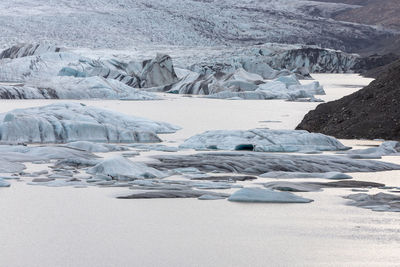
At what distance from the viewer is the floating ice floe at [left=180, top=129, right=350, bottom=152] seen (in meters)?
7.66

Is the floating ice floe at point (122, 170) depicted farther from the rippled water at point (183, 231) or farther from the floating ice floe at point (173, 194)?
the floating ice floe at point (173, 194)

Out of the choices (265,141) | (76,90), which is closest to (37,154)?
(265,141)

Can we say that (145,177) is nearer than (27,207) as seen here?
No

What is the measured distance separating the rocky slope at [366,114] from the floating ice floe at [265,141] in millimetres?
1161

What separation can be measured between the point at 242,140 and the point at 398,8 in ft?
259

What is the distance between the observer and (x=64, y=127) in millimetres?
8672

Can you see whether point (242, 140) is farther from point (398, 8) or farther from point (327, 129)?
point (398, 8)

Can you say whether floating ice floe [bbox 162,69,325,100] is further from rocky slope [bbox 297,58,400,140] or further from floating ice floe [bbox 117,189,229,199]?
floating ice floe [bbox 117,189,229,199]

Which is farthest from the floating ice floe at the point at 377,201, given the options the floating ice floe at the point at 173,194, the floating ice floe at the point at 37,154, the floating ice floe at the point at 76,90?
the floating ice floe at the point at 76,90

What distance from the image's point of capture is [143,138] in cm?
877

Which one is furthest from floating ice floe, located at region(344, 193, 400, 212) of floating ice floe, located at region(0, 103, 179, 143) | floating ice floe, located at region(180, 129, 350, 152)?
floating ice floe, located at region(0, 103, 179, 143)

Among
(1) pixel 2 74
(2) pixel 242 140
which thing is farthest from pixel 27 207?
(1) pixel 2 74

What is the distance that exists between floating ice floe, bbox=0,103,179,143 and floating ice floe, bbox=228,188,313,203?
13.2 ft

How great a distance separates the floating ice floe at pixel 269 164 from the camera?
6.22 meters
